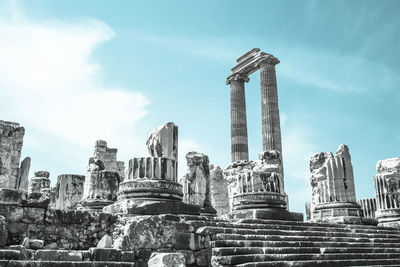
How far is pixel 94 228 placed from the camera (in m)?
7.27

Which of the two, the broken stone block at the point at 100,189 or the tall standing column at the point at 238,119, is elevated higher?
the tall standing column at the point at 238,119

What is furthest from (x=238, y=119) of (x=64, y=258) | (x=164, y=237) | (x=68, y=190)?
(x=64, y=258)

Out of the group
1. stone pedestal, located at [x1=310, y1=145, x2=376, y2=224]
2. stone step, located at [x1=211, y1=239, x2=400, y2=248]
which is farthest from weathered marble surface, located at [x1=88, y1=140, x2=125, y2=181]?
stone step, located at [x1=211, y1=239, x2=400, y2=248]

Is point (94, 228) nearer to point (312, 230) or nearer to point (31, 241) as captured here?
point (31, 241)

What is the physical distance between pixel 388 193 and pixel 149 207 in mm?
9128

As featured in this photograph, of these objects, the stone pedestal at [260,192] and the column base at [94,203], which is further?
the stone pedestal at [260,192]

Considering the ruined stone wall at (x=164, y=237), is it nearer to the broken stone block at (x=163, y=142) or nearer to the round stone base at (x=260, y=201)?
the broken stone block at (x=163, y=142)

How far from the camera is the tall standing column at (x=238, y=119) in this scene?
82.8 ft

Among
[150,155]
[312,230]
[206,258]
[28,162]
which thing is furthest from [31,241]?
[28,162]

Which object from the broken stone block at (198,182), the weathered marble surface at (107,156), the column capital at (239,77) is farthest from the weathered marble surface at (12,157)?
the column capital at (239,77)

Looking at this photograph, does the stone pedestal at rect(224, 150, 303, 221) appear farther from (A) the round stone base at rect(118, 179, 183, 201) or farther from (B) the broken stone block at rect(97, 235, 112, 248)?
(B) the broken stone block at rect(97, 235, 112, 248)

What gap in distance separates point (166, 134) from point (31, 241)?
13.8ft

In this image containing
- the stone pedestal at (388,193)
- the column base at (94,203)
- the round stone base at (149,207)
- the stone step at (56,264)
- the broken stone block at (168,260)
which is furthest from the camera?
the stone pedestal at (388,193)

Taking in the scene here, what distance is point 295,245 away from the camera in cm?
797
